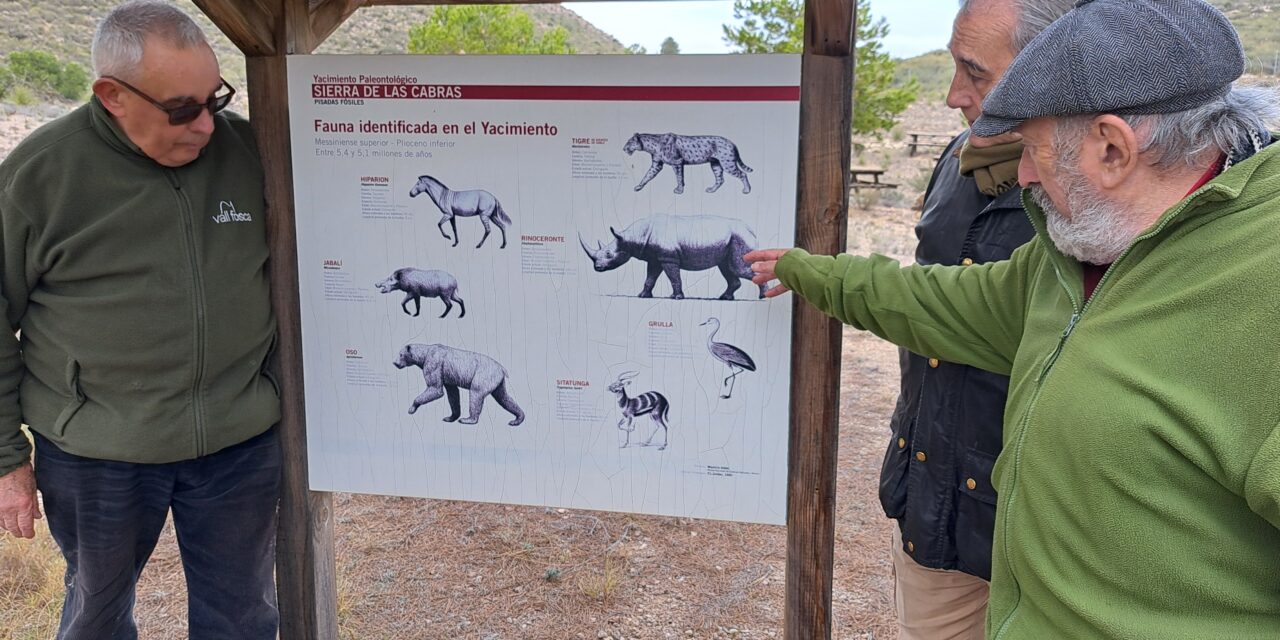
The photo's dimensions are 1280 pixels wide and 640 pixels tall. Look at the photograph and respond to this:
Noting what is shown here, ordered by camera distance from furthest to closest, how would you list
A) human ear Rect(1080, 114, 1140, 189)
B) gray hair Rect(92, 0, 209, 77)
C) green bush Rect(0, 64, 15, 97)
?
green bush Rect(0, 64, 15, 97) < gray hair Rect(92, 0, 209, 77) < human ear Rect(1080, 114, 1140, 189)

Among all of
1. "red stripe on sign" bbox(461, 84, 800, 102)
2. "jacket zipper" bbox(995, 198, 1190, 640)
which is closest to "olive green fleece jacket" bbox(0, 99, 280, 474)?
"red stripe on sign" bbox(461, 84, 800, 102)

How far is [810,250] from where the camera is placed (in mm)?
2258

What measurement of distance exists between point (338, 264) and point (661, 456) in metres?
1.03

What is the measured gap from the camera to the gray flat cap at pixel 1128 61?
123cm

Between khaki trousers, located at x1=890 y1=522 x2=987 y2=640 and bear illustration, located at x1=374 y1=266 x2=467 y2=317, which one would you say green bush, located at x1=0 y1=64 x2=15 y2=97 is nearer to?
bear illustration, located at x1=374 y1=266 x2=467 y2=317

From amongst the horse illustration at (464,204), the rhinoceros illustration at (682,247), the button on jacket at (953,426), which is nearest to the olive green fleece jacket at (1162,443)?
the button on jacket at (953,426)

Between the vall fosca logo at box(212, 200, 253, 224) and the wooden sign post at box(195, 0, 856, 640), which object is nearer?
the wooden sign post at box(195, 0, 856, 640)

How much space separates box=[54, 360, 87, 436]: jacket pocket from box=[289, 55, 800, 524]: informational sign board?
1.82 ft

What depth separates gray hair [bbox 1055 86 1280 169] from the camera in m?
1.24

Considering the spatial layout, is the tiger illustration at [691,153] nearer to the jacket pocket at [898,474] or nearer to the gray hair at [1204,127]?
the jacket pocket at [898,474]

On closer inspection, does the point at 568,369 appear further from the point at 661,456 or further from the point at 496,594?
the point at 496,594

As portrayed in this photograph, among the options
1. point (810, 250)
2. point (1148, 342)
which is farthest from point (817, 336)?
point (1148, 342)

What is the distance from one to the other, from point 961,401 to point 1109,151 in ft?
2.50

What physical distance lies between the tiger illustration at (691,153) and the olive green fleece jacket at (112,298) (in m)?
1.11
